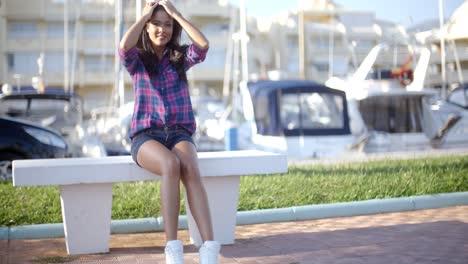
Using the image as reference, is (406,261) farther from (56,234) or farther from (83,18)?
(83,18)

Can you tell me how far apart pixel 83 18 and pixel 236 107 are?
1442 inches

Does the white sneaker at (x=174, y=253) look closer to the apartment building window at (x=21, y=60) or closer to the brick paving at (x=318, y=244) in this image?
the brick paving at (x=318, y=244)

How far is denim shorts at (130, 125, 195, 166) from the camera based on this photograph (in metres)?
4.85

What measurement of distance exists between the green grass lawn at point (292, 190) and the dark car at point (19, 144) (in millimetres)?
1428

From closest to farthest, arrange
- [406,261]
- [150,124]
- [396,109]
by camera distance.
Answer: [406,261], [150,124], [396,109]

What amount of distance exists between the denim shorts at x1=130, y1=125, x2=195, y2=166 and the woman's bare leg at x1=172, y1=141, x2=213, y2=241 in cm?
9

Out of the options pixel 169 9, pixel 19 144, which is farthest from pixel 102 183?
pixel 19 144

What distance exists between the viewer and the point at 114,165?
4.93 metres

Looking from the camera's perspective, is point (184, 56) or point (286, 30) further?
point (286, 30)

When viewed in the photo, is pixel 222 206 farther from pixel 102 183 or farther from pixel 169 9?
pixel 169 9

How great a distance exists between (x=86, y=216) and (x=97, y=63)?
161 feet

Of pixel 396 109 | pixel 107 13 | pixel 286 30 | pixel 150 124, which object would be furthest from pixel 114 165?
pixel 286 30

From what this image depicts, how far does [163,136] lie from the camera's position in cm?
487

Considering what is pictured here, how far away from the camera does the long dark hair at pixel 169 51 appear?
500cm
